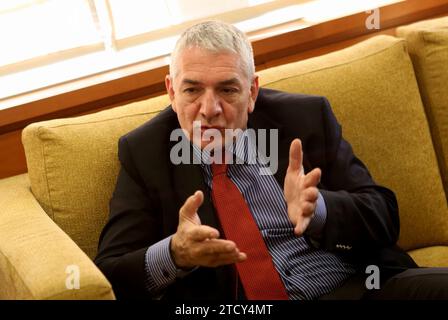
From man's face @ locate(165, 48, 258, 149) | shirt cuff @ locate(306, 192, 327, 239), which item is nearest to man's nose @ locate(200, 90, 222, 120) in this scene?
man's face @ locate(165, 48, 258, 149)

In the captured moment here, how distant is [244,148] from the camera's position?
1.86m

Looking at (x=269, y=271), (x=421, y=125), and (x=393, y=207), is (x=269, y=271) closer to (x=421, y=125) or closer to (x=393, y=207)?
(x=393, y=207)

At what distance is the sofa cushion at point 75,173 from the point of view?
6.31ft

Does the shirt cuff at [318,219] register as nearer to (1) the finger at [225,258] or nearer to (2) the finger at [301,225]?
(2) the finger at [301,225]

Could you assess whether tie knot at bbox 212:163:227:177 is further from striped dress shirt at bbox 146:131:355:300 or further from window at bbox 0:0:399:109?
window at bbox 0:0:399:109

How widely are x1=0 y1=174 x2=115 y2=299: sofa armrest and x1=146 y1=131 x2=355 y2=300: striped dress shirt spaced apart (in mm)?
197

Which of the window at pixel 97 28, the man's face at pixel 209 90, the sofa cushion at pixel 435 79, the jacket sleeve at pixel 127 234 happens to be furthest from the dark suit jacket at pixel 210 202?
the window at pixel 97 28

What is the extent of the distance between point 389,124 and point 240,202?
58 cm

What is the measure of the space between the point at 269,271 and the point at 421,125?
2.39ft

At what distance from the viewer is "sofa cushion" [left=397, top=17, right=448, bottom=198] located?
7.16 feet

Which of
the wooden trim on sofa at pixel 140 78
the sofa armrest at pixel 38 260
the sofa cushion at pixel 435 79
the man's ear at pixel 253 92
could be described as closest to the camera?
the sofa armrest at pixel 38 260

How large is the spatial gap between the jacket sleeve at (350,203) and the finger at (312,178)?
147mm
